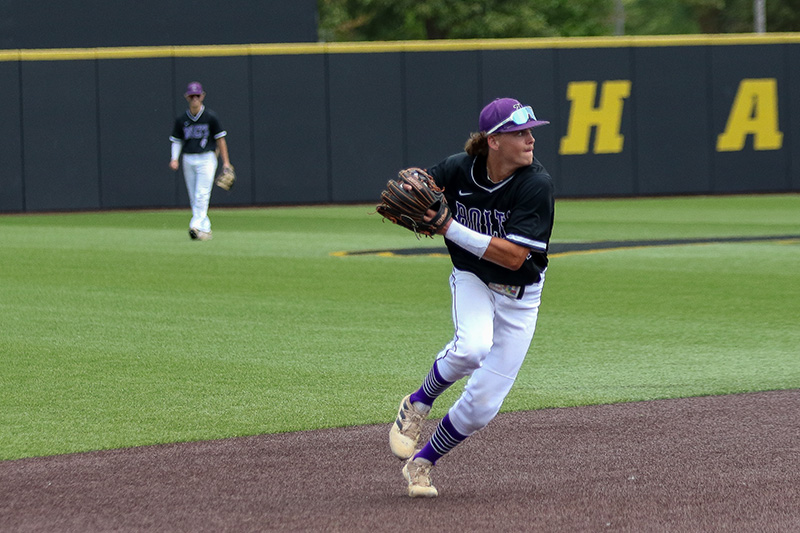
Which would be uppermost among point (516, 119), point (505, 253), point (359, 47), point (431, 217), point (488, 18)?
point (488, 18)

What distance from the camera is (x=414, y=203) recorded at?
16.8ft

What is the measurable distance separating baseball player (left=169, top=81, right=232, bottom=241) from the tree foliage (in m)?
30.7

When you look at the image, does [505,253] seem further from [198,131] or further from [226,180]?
[198,131]

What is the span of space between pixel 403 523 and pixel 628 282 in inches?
332

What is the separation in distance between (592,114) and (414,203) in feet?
72.9

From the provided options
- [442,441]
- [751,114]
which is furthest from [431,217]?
[751,114]

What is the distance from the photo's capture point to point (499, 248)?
16.8 ft

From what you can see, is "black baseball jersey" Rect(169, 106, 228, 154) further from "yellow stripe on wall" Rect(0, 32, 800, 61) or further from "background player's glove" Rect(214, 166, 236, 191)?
"yellow stripe on wall" Rect(0, 32, 800, 61)

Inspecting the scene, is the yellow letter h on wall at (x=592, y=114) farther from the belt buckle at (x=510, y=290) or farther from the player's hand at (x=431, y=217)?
the player's hand at (x=431, y=217)

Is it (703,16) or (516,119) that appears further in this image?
(703,16)

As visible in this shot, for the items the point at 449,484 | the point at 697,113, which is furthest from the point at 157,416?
the point at 697,113

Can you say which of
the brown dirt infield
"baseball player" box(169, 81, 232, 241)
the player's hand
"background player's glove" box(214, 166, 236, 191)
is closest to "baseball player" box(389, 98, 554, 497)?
the player's hand

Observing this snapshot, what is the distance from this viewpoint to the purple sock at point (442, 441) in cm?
530

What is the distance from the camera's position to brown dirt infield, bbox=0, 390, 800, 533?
Result: 4.85 m
